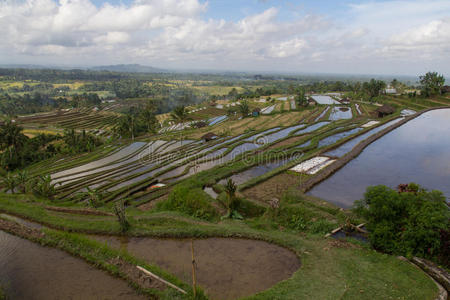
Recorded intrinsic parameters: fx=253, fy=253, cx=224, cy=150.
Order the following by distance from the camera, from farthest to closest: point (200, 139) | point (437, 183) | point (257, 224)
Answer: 1. point (200, 139)
2. point (437, 183)
3. point (257, 224)

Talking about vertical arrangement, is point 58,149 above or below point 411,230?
below

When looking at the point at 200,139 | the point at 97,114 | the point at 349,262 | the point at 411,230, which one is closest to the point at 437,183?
the point at 411,230

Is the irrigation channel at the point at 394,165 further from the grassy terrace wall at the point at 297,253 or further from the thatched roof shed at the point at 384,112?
the thatched roof shed at the point at 384,112

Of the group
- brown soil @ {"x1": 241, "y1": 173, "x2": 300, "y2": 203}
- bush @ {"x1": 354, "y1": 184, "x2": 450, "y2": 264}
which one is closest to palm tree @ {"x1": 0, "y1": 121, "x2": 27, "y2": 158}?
brown soil @ {"x1": 241, "y1": 173, "x2": 300, "y2": 203}

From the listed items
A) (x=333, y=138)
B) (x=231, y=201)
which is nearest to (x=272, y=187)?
(x=231, y=201)

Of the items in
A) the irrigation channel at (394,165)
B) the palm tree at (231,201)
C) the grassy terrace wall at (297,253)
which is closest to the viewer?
the grassy terrace wall at (297,253)

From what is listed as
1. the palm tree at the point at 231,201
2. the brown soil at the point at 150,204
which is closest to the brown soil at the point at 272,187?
the palm tree at the point at 231,201

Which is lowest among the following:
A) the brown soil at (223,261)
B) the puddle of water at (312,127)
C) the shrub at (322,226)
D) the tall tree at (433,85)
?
the brown soil at (223,261)

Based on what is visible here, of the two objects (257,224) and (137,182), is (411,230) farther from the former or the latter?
(137,182)
